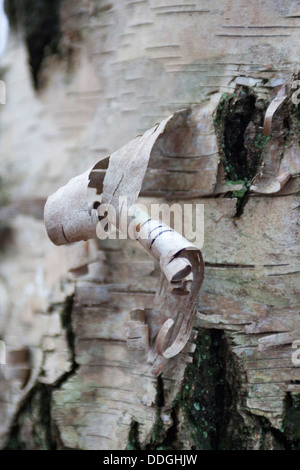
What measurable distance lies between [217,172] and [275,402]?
15.0 inches

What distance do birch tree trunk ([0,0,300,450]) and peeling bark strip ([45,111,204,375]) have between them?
5cm

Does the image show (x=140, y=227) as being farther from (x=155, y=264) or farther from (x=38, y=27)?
(x=38, y=27)

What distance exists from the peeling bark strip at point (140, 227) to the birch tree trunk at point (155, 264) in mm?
53

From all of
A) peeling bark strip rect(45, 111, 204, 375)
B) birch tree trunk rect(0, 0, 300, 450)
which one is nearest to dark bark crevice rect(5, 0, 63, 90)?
birch tree trunk rect(0, 0, 300, 450)

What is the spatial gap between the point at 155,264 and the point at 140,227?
187 millimetres

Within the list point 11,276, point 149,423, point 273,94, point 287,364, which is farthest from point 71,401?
point 273,94

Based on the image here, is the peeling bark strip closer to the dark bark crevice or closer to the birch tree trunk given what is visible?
the birch tree trunk

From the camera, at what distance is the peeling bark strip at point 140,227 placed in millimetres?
792

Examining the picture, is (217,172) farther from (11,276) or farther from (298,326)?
(11,276)

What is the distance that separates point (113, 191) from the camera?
87cm

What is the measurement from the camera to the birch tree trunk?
2.99 feet

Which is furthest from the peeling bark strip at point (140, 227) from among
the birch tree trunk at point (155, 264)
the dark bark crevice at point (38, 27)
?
the dark bark crevice at point (38, 27)

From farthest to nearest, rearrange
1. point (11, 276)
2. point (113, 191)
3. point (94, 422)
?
point (11, 276) < point (94, 422) < point (113, 191)

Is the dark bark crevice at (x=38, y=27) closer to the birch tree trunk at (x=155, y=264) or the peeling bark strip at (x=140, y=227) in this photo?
the birch tree trunk at (x=155, y=264)
